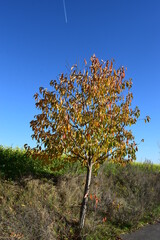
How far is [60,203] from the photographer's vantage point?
8641mm

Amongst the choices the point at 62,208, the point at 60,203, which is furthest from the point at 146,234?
the point at 60,203

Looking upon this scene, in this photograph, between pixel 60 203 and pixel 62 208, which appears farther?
pixel 60 203

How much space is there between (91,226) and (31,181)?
2.79m

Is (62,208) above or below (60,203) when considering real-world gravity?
below

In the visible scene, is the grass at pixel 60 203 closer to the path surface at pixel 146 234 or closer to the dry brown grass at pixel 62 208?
the dry brown grass at pixel 62 208

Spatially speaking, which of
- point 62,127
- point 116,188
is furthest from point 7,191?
point 116,188

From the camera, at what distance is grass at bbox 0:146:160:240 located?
6348 millimetres

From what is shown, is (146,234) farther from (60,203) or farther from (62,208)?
(60,203)

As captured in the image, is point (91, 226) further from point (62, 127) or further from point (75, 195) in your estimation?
point (62, 127)

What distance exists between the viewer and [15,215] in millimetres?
6473

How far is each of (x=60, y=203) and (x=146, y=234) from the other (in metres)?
3.05

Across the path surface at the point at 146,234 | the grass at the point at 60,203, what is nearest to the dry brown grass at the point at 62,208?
the grass at the point at 60,203

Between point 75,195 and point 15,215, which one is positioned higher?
point 75,195

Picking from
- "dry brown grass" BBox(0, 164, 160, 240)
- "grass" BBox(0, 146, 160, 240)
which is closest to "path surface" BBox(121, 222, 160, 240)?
"grass" BBox(0, 146, 160, 240)
